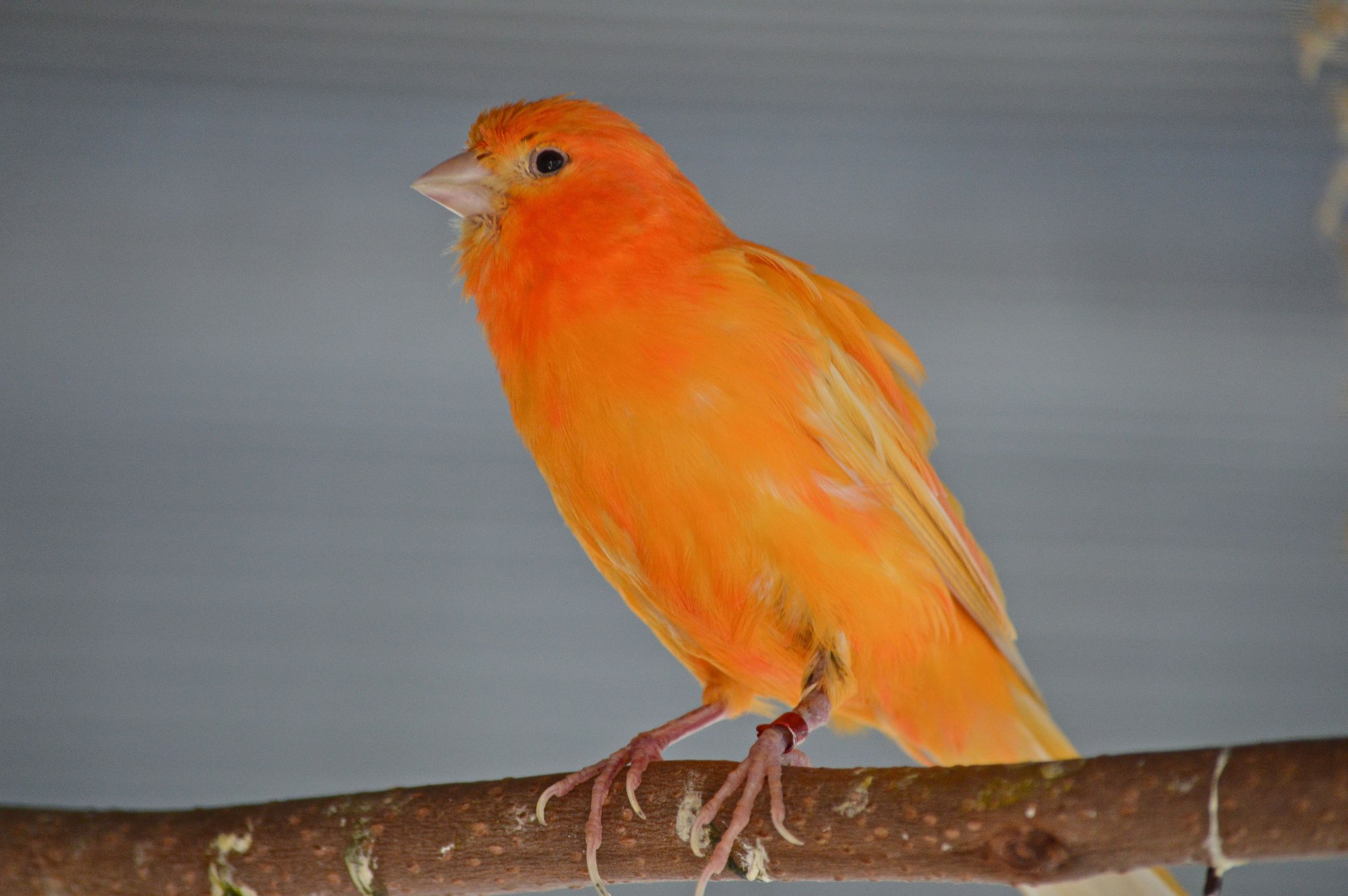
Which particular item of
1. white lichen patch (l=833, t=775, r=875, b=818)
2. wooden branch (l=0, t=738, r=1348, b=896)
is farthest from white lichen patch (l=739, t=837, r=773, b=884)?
white lichen patch (l=833, t=775, r=875, b=818)

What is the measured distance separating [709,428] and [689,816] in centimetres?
54

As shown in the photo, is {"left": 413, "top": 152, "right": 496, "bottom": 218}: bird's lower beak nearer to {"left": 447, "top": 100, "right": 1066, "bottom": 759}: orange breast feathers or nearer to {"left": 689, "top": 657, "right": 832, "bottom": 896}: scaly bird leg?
{"left": 447, "top": 100, "right": 1066, "bottom": 759}: orange breast feathers

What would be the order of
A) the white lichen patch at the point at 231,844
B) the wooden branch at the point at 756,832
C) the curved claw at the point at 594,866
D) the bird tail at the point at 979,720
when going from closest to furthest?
the wooden branch at the point at 756,832
the curved claw at the point at 594,866
the white lichen patch at the point at 231,844
the bird tail at the point at 979,720

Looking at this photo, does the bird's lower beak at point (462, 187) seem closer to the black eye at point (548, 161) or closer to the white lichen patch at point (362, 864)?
the black eye at point (548, 161)

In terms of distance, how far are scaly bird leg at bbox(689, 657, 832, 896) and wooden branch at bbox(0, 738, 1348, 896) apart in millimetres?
21

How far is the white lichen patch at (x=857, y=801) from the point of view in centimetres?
149

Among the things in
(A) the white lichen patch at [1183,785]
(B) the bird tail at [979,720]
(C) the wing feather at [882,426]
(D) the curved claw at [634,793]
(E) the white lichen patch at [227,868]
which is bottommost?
(E) the white lichen patch at [227,868]

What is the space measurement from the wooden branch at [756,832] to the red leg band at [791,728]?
0.13 feet

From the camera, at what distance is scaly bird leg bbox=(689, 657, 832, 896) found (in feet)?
4.99

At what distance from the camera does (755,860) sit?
1.54 meters

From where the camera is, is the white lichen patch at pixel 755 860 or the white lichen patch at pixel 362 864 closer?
the white lichen patch at pixel 755 860

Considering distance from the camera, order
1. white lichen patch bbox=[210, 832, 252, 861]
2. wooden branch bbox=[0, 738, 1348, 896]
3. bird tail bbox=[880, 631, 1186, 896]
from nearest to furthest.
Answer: wooden branch bbox=[0, 738, 1348, 896], white lichen patch bbox=[210, 832, 252, 861], bird tail bbox=[880, 631, 1186, 896]

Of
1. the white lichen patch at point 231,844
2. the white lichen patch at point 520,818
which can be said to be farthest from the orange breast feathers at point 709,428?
the white lichen patch at point 231,844

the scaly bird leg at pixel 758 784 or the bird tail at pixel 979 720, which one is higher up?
the bird tail at pixel 979 720
